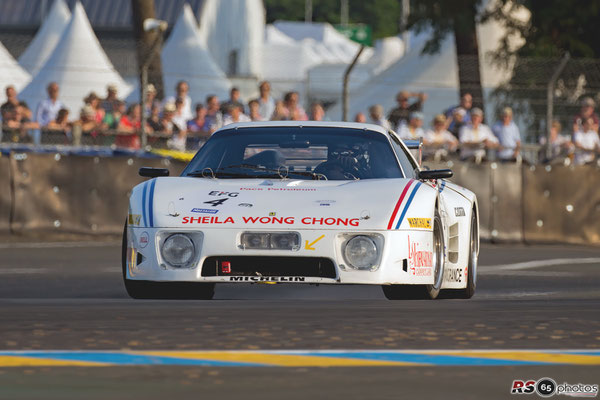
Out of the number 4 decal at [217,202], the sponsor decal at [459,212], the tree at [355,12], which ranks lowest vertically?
the sponsor decal at [459,212]

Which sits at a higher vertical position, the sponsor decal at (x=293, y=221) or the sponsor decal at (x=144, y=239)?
the sponsor decal at (x=293, y=221)

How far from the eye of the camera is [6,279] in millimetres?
12875

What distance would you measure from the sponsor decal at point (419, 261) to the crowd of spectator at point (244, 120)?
37.2 ft

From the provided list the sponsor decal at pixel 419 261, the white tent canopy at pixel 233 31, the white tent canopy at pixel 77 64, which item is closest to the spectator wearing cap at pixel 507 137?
the white tent canopy at pixel 77 64

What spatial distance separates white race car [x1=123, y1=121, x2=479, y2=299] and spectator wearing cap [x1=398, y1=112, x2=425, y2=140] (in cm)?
1039

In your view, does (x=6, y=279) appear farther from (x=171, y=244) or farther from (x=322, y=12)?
(x=322, y=12)

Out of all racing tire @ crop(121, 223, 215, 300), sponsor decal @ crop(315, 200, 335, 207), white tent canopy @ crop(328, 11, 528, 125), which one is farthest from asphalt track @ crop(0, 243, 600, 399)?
white tent canopy @ crop(328, 11, 528, 125)

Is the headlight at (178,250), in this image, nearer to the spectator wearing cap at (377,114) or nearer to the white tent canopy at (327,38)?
the spectator wearing cap at (377,114)

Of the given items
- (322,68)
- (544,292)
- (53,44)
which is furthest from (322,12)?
(544,292)

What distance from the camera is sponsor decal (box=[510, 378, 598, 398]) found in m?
5.82

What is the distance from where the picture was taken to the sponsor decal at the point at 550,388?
5816mm

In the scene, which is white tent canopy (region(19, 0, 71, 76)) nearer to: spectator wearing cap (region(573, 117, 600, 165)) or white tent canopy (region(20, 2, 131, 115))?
white tent canopy (region(20, 2, 131, 115))

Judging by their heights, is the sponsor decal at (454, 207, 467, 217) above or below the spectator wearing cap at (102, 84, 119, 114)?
below

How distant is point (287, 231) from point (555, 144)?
1323 centimetres
